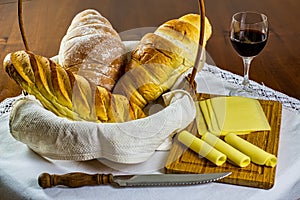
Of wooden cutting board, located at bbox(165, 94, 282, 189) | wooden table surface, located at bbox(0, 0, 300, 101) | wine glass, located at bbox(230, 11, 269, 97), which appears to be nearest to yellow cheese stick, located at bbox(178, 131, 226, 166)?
wooden cutting board, located at bbox(165, 94, 282, 189)

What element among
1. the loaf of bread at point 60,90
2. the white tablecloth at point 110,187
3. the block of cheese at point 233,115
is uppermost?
the loaf of bread at point 60,90

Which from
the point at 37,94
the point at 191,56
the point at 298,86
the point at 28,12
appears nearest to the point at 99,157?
the point at 37,94

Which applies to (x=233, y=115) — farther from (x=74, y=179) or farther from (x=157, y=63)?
(x=74, y=179)

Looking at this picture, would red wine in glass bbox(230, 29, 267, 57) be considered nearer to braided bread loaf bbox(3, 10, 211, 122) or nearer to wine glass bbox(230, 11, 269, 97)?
wine glass bbox(230, 11, 269, 97)

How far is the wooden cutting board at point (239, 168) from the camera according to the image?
3.21 ft

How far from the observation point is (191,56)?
Answer: 121cm

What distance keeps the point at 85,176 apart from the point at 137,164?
11 centimetres

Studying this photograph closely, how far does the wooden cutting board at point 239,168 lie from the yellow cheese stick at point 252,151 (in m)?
0.01

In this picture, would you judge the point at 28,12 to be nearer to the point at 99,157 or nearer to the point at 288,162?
the point at 99,157

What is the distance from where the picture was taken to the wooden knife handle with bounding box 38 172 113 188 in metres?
0.97

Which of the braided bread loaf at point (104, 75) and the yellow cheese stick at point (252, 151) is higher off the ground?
the braided bread loaf at point (104, 75)

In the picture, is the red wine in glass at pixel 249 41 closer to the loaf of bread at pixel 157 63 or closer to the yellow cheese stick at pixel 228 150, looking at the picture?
the loaf of bread at pixel 157 63

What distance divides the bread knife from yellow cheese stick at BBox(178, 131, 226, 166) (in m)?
0.04

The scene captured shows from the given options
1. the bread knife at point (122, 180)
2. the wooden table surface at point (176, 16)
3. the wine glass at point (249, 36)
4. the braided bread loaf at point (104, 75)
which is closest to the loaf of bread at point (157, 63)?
the braided bread loaf at point (104, 75)
